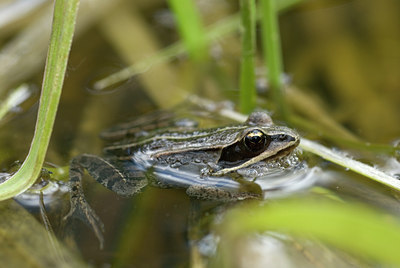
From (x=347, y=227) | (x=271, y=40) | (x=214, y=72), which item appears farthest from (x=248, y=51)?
(x=347, y=227)

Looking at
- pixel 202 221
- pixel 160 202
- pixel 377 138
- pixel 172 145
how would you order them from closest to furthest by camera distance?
pixel 202 221 → pixel 160 202 → pixel 172 145 → pixel 377 138

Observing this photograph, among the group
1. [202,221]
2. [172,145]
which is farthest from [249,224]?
[172,145]

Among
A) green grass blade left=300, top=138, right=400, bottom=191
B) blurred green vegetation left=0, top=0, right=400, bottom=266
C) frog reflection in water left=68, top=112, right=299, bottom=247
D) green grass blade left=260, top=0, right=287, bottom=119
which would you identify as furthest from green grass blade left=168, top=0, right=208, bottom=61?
green grass blade left=300, top=138, right=400, bottom=191

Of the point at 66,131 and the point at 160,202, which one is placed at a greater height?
the point at 66,131

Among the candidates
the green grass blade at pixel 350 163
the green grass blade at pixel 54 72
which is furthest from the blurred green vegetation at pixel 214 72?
the green grass blade at pixel 54 72

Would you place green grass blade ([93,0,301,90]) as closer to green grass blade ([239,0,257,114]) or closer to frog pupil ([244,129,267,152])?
green grass blade ([239,0,257,114])

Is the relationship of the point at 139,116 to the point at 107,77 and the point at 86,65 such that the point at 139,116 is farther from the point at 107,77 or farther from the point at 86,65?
the point at 86,65
